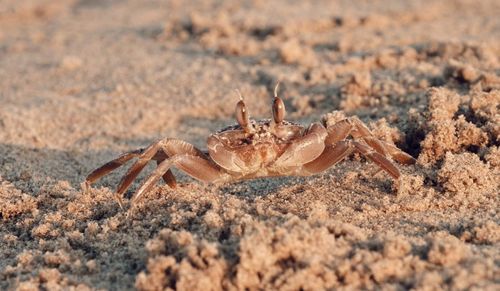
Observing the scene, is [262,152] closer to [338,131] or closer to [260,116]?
[338,131]

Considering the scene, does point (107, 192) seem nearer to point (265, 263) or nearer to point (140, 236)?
point (140, 236)

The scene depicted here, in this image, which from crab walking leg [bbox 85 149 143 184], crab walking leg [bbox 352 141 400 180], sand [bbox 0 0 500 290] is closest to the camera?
sand [bbox 0 0 500 290]

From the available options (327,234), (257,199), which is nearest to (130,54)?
(257,199)

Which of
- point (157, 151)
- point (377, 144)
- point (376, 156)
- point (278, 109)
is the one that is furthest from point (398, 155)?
point (157, 151)

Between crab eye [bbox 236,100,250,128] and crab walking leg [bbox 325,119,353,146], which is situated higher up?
crab eye [bbox 236,100,250,128]

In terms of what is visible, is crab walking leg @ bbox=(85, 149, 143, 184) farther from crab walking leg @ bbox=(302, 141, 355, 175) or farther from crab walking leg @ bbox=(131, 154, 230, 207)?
crab walking leg @ bbox=(302, 141, 355, 175)

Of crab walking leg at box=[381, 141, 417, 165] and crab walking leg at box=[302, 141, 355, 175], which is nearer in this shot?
crab walking leg at box=[302, 141, 355, 175]

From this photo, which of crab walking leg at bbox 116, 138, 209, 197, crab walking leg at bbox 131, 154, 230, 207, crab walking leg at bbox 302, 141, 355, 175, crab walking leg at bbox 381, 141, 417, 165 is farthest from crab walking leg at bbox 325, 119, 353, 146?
crab walking leg at bbox 116, 138, 209, 197

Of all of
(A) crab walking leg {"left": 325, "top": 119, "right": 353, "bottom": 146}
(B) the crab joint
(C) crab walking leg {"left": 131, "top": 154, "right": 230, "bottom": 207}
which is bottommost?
(C) crab walking leg {"left": 131, "top": 154, "right": 230, "bottom": 207}

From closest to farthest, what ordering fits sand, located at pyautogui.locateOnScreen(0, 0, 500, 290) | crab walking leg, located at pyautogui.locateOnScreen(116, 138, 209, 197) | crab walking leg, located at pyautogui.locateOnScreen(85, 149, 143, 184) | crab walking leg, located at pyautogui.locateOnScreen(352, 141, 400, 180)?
sand, located at pyautogui.locateOnScreen(0, 0, 500, 290) < crab walking leg, located at pyautogui.locateOnScreen(352, 141, 400, 180) < crab walking leg, located at pyautogui.locateOnScreen(116, 138, 209, 197) < crab walking leg, located at pyautogui.locateOnScreen(85, 149, 143, 184)
